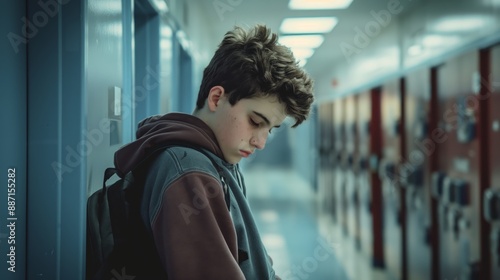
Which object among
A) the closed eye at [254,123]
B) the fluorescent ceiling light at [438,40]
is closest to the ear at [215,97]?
the closed eye at [254,123]

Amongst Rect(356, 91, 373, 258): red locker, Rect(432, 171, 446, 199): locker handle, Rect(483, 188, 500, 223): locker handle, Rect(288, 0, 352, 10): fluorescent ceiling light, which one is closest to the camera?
Rect(483, 188, 500, 223): locker handle

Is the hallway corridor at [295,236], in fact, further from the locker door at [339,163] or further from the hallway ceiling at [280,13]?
the hallway ceiling at [280,13]

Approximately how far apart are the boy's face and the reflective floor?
348cm

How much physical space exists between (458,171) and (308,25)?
2884 mm

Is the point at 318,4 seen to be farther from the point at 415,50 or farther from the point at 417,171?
the point at 417,171

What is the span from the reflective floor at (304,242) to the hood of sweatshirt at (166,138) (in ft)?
11.6

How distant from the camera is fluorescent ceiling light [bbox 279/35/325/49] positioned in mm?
6428

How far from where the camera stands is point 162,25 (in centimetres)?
282

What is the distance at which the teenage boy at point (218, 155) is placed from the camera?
3.13 feet

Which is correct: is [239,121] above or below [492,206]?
above

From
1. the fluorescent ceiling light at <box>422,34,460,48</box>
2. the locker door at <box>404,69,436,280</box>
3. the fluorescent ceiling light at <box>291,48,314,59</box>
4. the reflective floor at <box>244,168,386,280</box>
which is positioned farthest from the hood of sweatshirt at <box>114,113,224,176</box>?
the fluorescent ceiling light at <box>291,48,314,59</box>

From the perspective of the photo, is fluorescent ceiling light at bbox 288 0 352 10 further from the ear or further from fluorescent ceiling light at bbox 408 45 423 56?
the ear

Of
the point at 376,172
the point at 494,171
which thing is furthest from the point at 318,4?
the point at 494,171

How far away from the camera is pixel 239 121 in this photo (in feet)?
3.92
